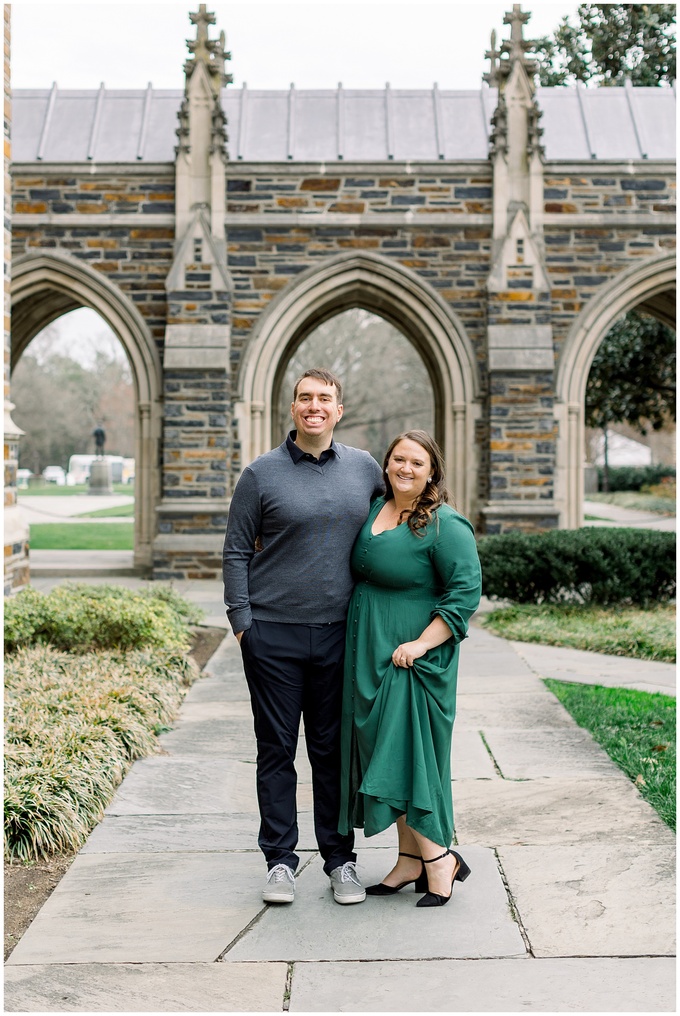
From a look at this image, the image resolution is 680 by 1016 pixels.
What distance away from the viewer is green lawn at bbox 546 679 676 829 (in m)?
4.42

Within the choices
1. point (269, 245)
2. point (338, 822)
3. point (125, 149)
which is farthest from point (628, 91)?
point (338, 822)

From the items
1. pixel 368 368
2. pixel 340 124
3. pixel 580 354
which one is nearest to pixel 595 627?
pixel 580 354

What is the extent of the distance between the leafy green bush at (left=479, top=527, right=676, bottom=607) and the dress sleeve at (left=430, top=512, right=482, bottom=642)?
580cm

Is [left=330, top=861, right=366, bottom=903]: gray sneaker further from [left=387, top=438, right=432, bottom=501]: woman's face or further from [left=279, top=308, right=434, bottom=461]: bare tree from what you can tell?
[left=279, top=308, right=434, bottom=461]: bare tree

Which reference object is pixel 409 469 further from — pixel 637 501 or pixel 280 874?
pixel 637 501

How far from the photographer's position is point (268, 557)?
346cm

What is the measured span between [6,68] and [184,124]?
6346mm

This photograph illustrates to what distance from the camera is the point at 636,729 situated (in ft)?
17.8

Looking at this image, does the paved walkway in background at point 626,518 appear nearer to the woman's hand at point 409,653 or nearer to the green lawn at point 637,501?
the green lawn at point 637,501

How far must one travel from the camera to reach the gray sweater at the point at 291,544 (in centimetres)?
340

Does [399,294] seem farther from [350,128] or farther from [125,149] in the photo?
[125,149]

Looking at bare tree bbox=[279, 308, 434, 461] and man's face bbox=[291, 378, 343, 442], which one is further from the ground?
bare tree bbox=[279, 308, 434, 461]

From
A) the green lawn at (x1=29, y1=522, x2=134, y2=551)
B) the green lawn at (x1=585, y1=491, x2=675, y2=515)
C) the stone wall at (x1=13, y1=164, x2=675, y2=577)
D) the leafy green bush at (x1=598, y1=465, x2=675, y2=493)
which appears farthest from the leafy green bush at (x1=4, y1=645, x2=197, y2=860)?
the leafy green bush at (x1=598, y1=465, x2=675, y2=493)

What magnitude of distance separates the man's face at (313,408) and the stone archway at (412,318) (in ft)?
29.1
